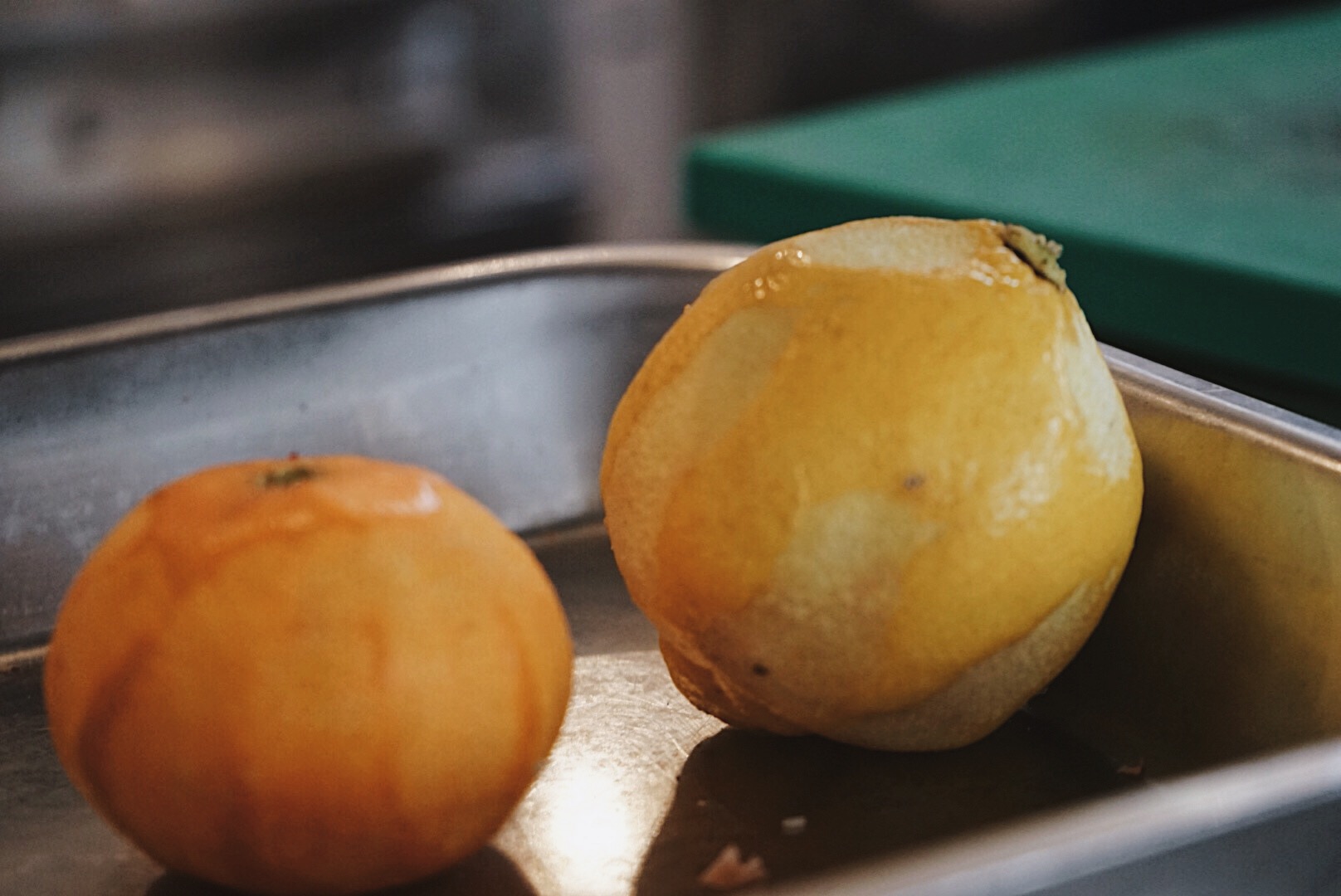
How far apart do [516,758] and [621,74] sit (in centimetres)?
197

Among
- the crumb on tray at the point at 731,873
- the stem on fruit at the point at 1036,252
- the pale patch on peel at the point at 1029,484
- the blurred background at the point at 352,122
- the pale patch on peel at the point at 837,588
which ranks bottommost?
the blurred background at the point at 352,122

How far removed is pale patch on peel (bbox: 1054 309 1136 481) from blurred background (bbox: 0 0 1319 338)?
1.57 meters

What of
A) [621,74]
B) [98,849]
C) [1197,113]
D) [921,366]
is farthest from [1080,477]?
[621,74]

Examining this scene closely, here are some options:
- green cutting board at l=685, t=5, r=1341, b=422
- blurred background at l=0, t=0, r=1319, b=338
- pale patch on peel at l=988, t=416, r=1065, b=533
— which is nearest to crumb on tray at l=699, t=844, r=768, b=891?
pale patch on peel at l=988, t=416, r=1065, b=533

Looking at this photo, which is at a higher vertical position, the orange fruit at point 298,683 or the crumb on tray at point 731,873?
the orange fruit at point 298,683

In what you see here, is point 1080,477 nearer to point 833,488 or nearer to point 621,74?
point 833,488

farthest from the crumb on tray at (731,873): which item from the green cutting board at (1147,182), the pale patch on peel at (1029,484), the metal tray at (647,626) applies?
the green cutting board at (1147,182)

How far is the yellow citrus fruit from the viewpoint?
39cm

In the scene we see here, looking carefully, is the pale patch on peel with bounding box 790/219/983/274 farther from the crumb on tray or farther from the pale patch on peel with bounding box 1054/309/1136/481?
the crumb on tray

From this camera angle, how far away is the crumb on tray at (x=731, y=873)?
1.30 feet

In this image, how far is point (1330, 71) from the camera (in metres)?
1.41

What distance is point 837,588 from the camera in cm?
39

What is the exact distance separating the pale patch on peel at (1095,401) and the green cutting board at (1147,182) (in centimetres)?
37

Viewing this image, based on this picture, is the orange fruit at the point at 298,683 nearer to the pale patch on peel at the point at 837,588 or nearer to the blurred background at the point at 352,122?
the pale patch on peel at the point at 837,588
